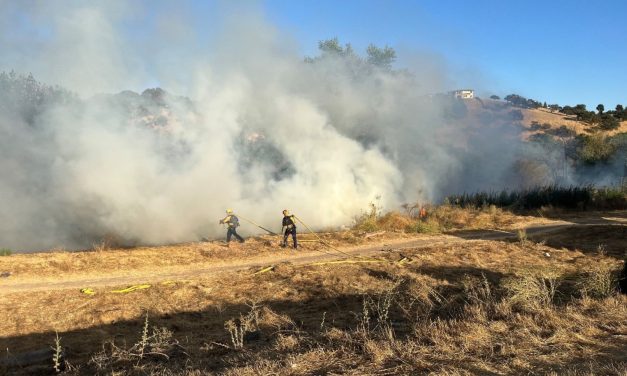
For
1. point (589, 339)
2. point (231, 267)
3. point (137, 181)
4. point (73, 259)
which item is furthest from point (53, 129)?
point (589, 339)

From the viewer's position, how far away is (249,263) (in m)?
13.5

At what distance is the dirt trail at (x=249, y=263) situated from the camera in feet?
37.3

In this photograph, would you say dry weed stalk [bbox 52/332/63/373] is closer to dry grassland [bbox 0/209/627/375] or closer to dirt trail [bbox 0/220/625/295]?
dry grassland [bbox 0/209/627/375]

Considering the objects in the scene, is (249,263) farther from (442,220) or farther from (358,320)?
(442,220)

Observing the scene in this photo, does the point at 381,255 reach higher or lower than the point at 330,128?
lower

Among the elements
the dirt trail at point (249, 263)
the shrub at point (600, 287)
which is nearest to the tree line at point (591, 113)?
the dirt trail at point (249, 263)

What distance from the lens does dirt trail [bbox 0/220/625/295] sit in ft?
37.3

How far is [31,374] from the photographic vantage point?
6602 mm

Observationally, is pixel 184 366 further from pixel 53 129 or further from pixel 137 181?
pixel 53 129

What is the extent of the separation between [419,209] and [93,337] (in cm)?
1692

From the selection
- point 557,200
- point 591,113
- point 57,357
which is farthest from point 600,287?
point 591,113

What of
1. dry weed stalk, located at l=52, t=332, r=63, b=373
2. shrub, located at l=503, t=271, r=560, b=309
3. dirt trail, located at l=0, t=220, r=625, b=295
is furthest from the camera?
dirt trail, located at l=0, t=220, r=625, b=295

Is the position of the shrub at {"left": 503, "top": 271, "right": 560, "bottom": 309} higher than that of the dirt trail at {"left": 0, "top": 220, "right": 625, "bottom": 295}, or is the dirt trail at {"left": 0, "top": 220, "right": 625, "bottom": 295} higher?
the shrub at {"left": 503, "top": 271, "right": 560, "bottom": 309}

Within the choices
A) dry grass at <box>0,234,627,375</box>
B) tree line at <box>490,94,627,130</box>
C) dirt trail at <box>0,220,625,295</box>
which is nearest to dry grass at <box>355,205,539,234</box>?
dirt trail at <box>0,220,625,295</box>
